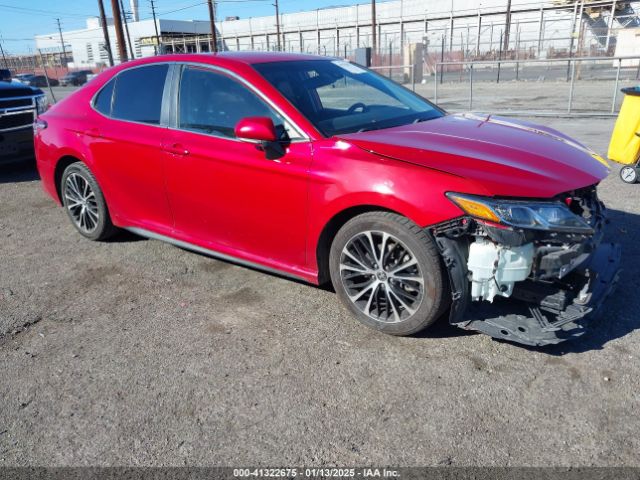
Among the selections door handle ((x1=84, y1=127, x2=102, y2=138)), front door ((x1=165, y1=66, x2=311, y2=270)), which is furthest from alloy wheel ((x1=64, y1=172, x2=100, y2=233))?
front door ((x1=165, y1=66, x2=311, y2=270))

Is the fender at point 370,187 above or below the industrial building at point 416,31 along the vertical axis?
below

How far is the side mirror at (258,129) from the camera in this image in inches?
131

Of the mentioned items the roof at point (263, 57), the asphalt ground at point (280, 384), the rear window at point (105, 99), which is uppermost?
the roof at point (263, 57)

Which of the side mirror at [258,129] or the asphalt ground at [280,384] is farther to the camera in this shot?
the side mirror at [258,129]

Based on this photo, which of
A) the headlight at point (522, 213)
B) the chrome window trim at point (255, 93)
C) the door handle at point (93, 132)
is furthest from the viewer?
the door handle at point (93, 132)

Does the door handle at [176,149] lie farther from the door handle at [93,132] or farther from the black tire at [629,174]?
the black tire at [629,174]

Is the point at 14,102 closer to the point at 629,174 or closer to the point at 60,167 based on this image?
the point at 60,167

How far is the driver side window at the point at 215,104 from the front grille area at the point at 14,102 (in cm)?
535

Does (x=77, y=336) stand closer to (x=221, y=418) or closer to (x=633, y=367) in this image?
(x=221, y=418)

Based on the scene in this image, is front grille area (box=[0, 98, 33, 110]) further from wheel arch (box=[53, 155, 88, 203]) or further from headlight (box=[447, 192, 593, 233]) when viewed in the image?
headlight (box=[447, 192, 593, 233])

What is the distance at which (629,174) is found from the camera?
650cm

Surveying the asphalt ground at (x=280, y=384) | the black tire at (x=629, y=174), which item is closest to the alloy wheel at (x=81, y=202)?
the asphalt ground at (x=280, y=384)

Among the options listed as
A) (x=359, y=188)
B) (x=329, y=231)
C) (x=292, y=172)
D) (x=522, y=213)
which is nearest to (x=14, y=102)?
(x=292, y=172)

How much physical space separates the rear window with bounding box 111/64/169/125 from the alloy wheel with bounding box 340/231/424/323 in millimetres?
1992
